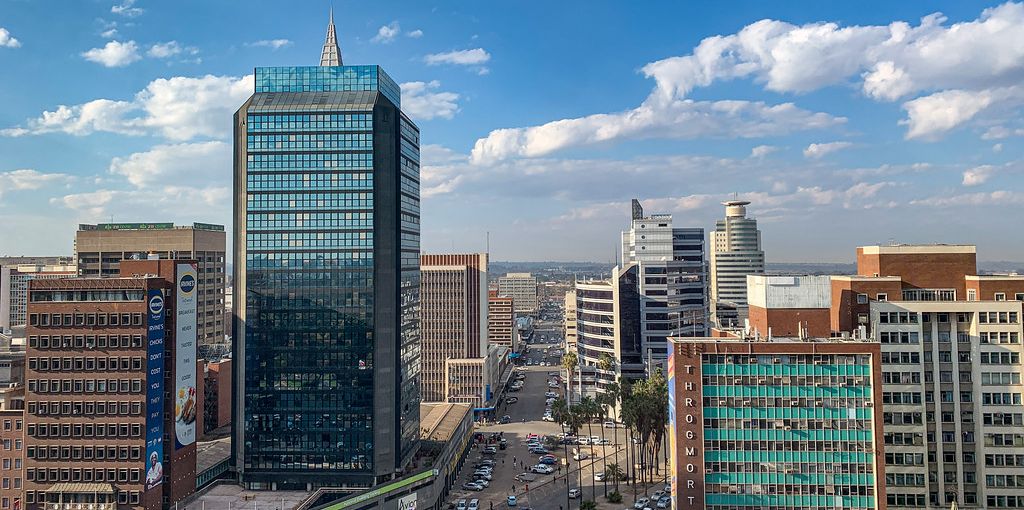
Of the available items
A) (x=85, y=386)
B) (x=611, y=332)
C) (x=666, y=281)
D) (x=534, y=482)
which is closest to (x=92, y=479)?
(x=85, y=386)

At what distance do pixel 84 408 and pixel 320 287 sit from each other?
117 feet

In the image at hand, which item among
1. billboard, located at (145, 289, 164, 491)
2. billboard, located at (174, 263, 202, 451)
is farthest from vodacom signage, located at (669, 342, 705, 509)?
billboard, located at (145, 289, 164, 491)

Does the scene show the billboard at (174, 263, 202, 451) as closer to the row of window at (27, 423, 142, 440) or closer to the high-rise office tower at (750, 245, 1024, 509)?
the row of window at (27, 423, 142, 440)

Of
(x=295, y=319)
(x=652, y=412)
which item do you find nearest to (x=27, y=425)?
(x=295, y=319)

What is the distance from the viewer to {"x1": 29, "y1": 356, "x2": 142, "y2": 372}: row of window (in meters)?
89.7

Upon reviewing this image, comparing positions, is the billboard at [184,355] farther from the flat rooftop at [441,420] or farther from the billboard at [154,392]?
the flat rooftop at [441,420]

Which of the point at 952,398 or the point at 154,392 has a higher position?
the point at 154,392

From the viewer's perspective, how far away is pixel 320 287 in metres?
106

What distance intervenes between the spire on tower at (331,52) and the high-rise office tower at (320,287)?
10.8 meters

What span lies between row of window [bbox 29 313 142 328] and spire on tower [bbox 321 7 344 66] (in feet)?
184

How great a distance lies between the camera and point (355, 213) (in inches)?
4198

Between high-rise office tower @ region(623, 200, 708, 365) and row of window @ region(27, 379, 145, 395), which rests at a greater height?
high-rise office tower @ region(623, 200, 708, 365)

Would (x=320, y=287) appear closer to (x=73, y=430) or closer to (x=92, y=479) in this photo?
(x=73, y=430)

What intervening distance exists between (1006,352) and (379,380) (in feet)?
294
